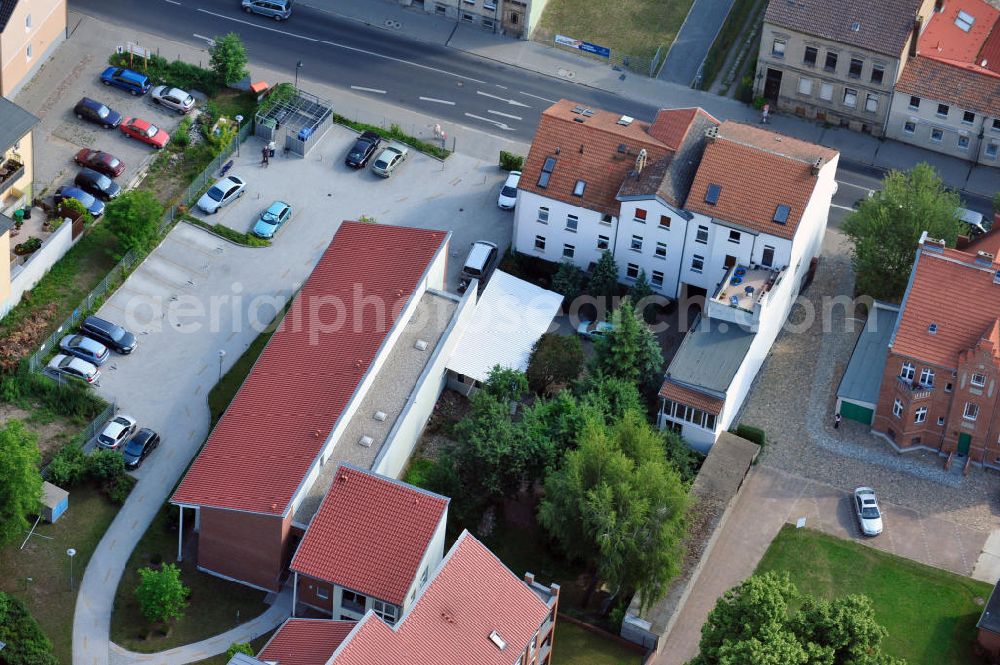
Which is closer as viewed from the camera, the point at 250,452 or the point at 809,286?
the point at 250,452

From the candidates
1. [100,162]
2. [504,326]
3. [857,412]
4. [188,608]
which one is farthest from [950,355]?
[100,162]

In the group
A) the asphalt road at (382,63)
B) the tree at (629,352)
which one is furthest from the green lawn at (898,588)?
the asphalt road at (382,63)

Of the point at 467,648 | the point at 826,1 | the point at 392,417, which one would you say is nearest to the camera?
the point at 467,648

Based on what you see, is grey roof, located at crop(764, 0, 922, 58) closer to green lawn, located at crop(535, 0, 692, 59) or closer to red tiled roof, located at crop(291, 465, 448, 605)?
green lawn, located at crop(535, 0, 692, 59)

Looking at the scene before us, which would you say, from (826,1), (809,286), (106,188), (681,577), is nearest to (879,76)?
(826,1)

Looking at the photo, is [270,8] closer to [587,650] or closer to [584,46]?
[584,46]

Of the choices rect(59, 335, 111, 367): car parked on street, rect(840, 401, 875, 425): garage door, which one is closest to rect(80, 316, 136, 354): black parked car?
rect(59, 335, 111, 367): car parked on street

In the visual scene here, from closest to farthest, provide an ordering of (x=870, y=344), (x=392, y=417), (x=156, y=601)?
(x=156, y=601)
(x=392, y=417)
(x=870, y=344)

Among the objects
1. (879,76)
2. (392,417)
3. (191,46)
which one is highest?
(879,76)

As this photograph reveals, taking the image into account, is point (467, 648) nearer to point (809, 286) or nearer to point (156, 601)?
point (156, 601)
